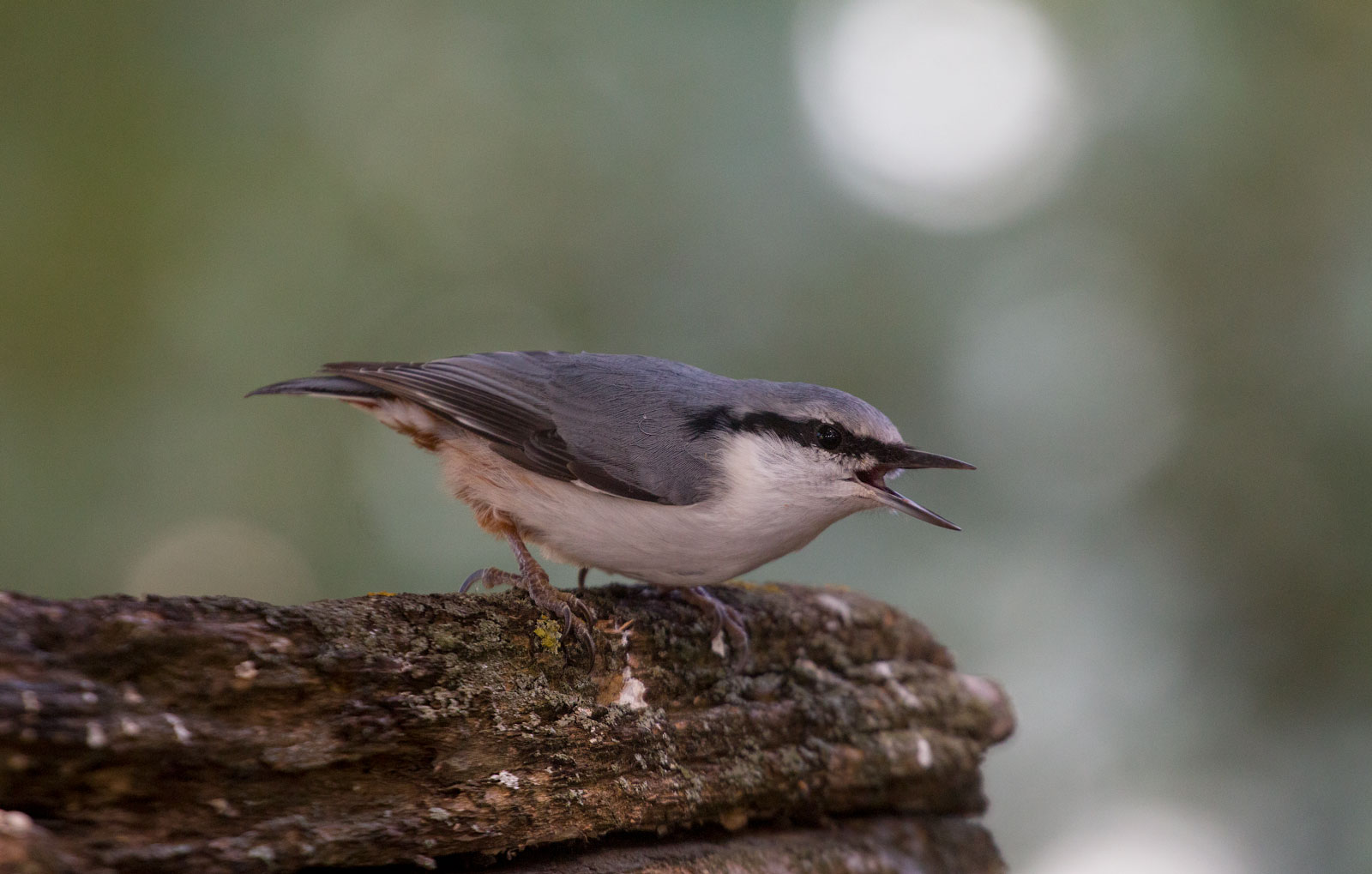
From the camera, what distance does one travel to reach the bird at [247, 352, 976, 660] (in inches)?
99.7

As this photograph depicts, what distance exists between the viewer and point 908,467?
264cm

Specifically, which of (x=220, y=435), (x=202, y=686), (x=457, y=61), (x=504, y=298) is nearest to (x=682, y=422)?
(x=202, y=686)

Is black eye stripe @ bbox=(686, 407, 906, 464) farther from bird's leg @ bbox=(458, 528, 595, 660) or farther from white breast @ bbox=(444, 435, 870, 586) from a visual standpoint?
bird's leg @ bbox=(458, 528, 595, 660)

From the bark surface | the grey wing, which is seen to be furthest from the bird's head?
the bark surface

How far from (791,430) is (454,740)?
3.97 feet

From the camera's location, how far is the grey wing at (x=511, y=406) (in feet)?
8.55

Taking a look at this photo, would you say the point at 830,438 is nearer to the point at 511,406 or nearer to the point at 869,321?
the point at 511,406

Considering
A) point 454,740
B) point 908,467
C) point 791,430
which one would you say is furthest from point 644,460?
point 454,740

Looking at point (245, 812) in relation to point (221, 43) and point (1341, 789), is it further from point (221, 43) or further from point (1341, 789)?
point (1341, 789)

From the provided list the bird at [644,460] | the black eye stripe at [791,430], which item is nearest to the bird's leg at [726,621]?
the bird at [644,460]

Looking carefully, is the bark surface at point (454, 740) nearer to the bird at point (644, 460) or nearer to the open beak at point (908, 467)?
the bird at point (644, 460)

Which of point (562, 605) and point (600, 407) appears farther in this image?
point (600, 407)

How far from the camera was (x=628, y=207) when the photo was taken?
5.29 meters

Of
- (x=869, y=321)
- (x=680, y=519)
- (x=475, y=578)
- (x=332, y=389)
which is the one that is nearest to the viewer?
(x=680, y=519)
